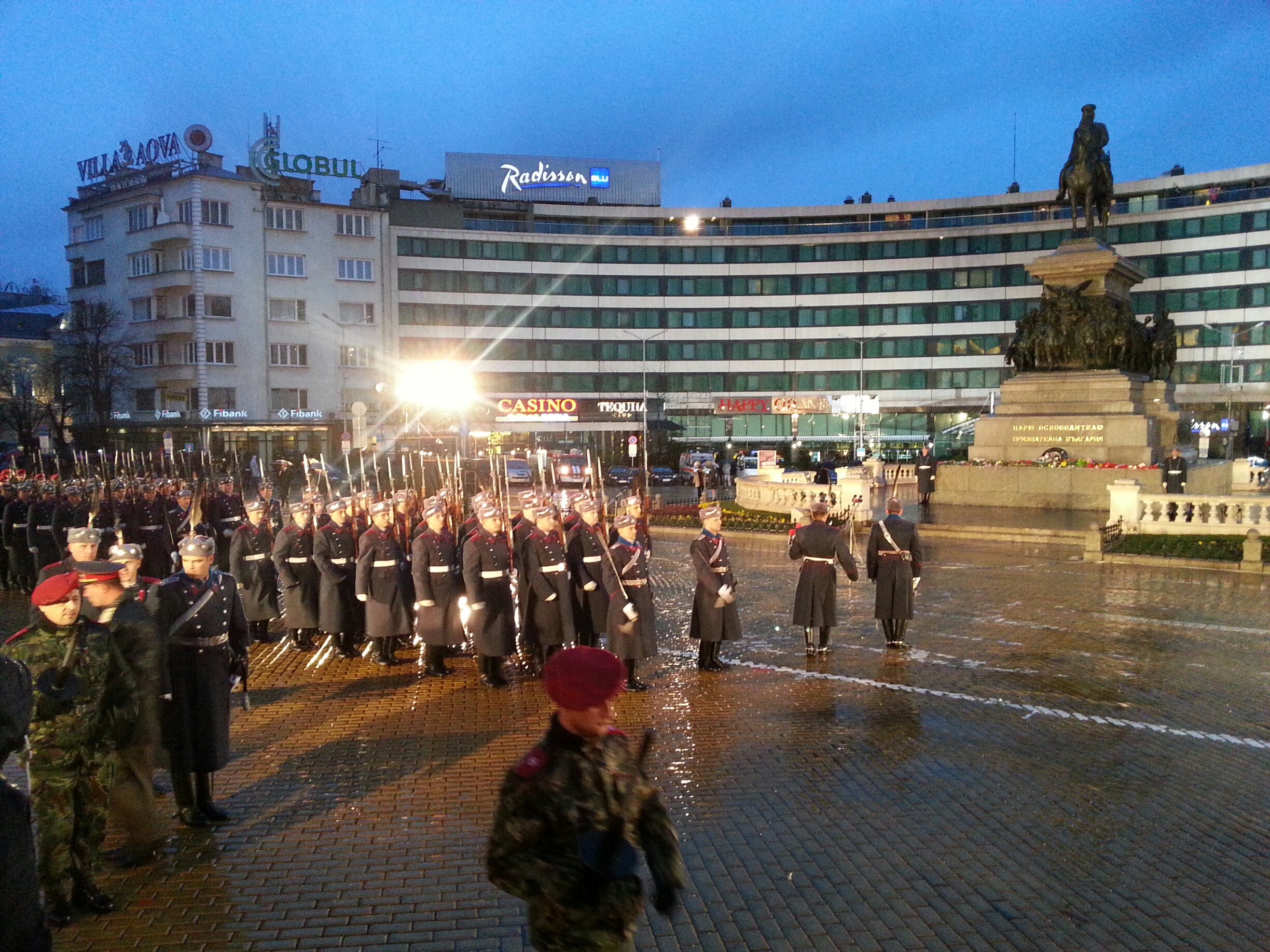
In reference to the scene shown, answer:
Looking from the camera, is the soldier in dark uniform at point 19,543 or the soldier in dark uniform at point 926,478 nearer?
the soldier in dark uniform at point 19,543

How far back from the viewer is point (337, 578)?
11555 mm

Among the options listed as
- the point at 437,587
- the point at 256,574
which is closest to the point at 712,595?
the point at 437,587

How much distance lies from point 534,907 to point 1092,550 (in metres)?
18.5

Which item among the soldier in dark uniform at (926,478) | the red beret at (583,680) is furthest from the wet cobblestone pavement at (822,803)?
the soldier in dark uniform at (926,478)

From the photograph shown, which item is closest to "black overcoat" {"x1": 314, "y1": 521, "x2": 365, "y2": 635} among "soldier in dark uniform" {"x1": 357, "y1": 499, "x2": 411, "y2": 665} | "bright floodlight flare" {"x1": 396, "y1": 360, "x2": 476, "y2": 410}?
"soldier in dark uniform" {"x1": 357, "y1": 499, "x2": 411, "y2": 665}

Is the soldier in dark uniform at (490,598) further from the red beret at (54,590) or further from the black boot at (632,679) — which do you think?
the red beret at (54,590)

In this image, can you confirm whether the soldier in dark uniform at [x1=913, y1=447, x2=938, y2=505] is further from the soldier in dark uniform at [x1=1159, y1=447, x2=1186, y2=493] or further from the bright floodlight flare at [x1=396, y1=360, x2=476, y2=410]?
the bright floodlight flare at [x1=396, y1=360, x2=476, y2=410]

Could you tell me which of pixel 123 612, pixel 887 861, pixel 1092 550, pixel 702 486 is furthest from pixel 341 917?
pixel 702 486

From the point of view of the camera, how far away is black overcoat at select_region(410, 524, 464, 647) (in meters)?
10.5

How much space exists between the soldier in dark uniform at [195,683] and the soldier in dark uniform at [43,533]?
37.3 ft

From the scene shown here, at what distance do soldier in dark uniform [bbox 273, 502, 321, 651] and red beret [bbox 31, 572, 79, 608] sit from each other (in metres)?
6.77

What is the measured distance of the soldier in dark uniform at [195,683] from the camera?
6449mm

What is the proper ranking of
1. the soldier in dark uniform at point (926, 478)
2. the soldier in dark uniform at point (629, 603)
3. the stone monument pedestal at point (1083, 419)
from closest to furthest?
1. the soldier in dark uniform at point (629, 603)
2. the soldier in dark uniform at point (926, 478)
3. the stone monument pedestal at point (1083, 419)

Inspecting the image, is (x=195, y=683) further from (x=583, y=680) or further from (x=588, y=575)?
(x=588, y=575)
